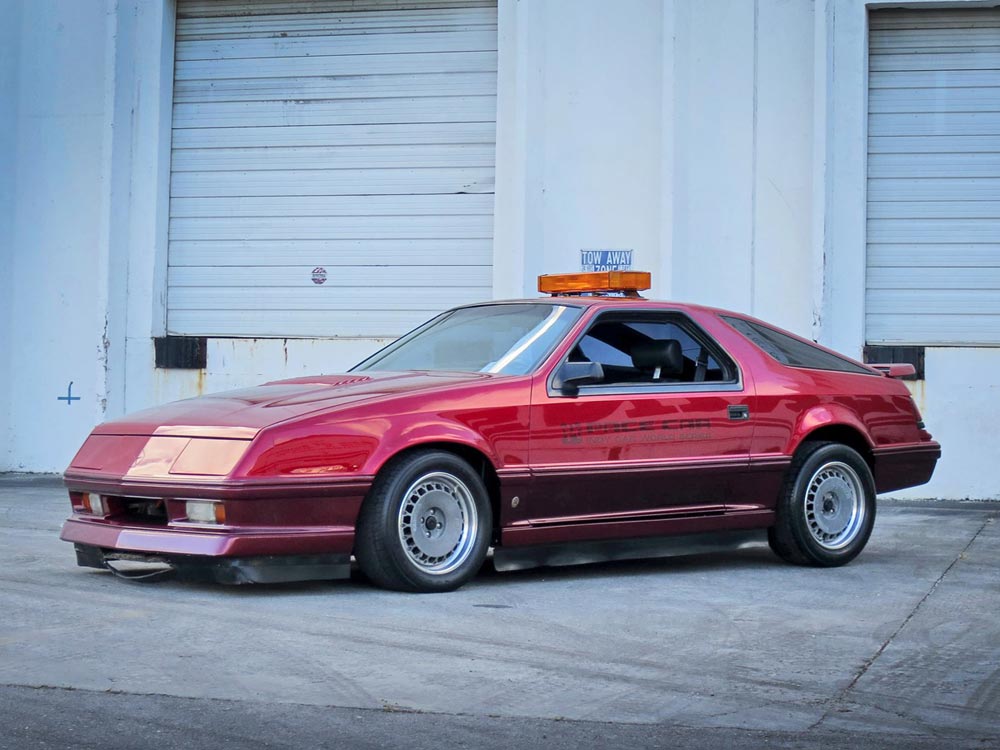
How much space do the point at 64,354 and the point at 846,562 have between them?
7991 mm

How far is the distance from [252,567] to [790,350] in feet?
10.9

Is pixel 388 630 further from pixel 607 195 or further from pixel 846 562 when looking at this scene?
pixel 607 195

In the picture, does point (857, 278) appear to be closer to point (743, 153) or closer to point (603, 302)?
point (743, 153)

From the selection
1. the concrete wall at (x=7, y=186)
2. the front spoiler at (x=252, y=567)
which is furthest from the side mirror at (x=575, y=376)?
the concrete wall at (x=7, y=186)

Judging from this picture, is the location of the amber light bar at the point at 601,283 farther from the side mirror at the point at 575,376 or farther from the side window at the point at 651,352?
the side mirror at the point at 575,376

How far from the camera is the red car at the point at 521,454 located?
6121 mm

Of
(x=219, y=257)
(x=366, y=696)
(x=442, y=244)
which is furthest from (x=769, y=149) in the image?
(x=366, y=696)

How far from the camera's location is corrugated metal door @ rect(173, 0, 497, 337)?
12.9 m

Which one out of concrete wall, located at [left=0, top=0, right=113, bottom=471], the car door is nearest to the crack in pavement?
the car door

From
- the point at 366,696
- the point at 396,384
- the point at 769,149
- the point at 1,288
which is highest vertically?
the point at 769,149

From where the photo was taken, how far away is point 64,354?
1320 centimetres

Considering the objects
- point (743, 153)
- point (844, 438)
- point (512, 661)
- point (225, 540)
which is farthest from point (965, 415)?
point (512, 661)

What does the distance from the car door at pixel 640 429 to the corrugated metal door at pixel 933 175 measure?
503 cm

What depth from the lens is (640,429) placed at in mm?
7074
